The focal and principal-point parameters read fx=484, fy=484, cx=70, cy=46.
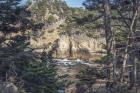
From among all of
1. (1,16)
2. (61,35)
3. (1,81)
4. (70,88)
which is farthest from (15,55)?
(61,35)

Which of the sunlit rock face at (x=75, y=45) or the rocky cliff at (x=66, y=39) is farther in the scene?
the sunlit rock face at (x=75, y=45)

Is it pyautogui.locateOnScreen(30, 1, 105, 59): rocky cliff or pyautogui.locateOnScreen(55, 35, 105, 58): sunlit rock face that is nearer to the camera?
pyautogui.locateOnScreen(30, 1, 105, 59): rocky cliff

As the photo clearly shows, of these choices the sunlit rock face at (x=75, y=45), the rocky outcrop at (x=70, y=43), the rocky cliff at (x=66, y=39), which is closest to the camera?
the rocky cliff at (x=66, y=39)

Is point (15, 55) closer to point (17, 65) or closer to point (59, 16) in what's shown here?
point (17, 65)

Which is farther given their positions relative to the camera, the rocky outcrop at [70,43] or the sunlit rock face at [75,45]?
the sunlit rock face at [75,45]

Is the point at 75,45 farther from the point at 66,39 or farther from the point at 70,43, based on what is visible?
the point at 66,39

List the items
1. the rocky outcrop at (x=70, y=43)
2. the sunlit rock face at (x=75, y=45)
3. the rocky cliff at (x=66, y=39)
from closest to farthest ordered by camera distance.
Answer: the rocky cliff at (x=66, y=39), the rocky outcrop at (x=70, y=43), the sunlit rock face at (x=75, y=45)

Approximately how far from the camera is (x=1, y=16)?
2314 cm

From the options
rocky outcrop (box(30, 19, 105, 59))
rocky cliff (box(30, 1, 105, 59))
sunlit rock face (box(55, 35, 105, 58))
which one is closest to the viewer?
rocky cliff (box(30, 1, 105, 59))

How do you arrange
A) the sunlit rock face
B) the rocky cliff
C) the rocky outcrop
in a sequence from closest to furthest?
the rocky cliff < the rocky outcrop < the sunlit rock face

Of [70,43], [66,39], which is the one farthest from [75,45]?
[66,39]

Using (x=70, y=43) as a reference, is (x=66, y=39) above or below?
above

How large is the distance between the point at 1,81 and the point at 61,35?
3202cm

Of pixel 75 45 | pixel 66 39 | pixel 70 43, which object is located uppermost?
pixel 66 39
